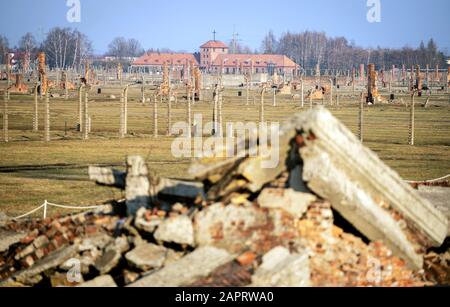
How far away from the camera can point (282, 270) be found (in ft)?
24.4

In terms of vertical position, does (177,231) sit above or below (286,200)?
below

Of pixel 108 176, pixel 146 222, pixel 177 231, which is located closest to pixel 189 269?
pixel 177 231

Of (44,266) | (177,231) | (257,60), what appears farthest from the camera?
(257,60)

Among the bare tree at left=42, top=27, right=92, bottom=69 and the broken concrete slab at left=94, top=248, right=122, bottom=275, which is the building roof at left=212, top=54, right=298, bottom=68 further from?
the broken concrete slab at left=94, top=248, right=122, bottom=275

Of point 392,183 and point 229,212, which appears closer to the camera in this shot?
point 229,212

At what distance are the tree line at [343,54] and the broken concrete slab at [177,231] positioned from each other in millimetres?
129697

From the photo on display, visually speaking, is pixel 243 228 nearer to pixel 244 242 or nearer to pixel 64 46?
pixel 244 242

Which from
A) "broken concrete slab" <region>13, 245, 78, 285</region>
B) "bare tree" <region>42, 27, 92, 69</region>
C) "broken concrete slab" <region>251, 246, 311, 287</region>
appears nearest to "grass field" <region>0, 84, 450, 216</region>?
"broken concrete slab" <region>13, 245, 78, 285</region>

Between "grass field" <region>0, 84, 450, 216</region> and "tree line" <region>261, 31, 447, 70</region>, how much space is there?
313 feet

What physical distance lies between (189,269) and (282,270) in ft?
2.97

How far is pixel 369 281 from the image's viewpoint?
27.2 feet

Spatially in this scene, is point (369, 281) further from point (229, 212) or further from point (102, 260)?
point (102, 260)
